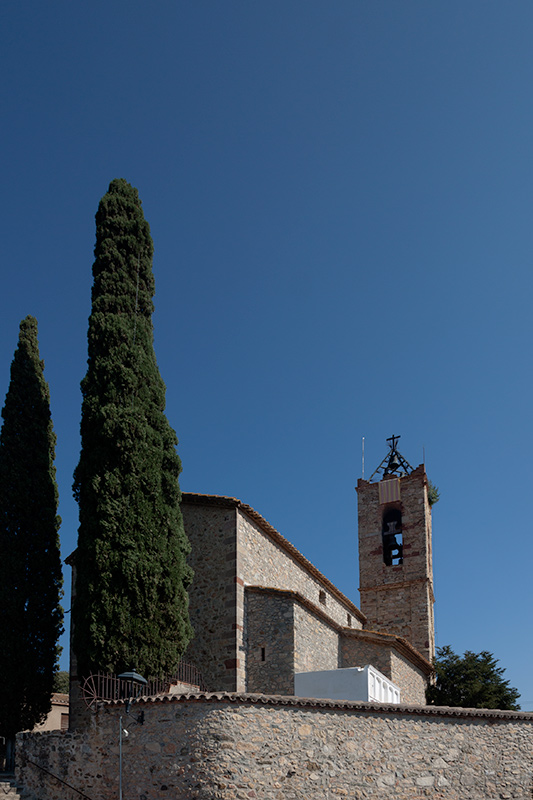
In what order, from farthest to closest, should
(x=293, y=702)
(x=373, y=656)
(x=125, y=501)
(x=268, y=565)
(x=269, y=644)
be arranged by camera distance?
(x=373, y=656) < (x=268, y=565) < (x=269, y=644) < (x=125, y=501) < (x=293, y=702)

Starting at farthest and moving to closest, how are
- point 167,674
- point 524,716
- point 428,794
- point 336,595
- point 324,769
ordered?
point 336,595 → point 524,716 → point 167,674 → point 428,794 → point 324,769

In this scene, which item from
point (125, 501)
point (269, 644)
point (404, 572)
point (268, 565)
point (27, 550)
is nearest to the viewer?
point (125, 501)

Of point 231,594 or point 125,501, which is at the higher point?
point 125,501

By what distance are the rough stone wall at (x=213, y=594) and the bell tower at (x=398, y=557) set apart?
1581cm

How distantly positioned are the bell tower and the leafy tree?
18.0 metres

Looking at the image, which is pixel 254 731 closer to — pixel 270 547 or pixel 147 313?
pixel 270 547

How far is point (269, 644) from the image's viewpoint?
59.9ft

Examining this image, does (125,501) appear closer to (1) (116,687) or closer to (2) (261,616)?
(1) (116,687)

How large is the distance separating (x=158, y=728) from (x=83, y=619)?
311 cm

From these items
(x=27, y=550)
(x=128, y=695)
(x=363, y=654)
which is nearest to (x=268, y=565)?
(x=363, y=654)

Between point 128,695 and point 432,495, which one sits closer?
point 128,695

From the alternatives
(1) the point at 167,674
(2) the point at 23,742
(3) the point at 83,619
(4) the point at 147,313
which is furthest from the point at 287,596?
(4) the point at 147,313

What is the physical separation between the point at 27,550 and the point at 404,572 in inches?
760

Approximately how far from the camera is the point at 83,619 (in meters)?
15.1
